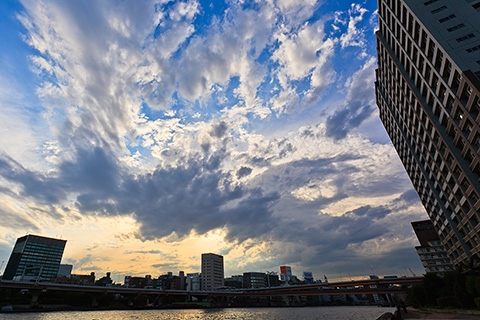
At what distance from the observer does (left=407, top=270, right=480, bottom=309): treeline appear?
4253 centimetres

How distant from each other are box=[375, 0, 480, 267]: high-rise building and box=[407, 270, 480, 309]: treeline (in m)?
5.49

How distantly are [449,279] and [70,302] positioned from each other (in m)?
161

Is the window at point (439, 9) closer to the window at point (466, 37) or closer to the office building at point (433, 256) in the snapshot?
the window at point (466, 37)

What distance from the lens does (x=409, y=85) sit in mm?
70125

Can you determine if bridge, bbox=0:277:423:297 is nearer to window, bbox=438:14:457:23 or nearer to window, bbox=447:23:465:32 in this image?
window, bbox=447:23:465:32

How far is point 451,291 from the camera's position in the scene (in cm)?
5512

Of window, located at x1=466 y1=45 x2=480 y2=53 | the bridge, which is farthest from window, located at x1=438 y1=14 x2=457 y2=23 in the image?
the bridge

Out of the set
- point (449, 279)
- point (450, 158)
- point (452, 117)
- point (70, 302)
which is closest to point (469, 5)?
point (452, 117)

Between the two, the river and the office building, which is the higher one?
the office building

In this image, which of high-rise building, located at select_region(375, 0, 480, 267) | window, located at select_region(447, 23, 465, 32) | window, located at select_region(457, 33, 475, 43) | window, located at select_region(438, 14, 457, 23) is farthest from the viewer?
window, located at select_region(438, 14, 457, 23)

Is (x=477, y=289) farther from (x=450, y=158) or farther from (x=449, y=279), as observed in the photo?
(x=450, y=158)

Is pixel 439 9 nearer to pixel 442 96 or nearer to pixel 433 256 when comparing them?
pixel 442 96

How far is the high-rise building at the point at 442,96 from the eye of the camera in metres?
51.3

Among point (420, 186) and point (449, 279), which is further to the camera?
point (420, 186)
